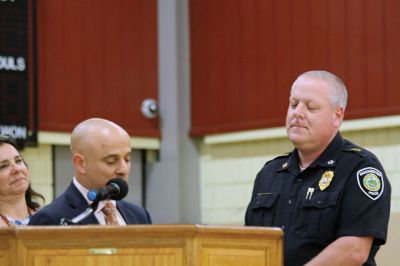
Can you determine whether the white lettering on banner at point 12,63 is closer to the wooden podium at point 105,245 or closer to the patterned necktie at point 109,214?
the patterned necktie at point 109,214

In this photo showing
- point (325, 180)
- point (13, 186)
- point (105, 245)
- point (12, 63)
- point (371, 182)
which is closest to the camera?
point (105, 245)

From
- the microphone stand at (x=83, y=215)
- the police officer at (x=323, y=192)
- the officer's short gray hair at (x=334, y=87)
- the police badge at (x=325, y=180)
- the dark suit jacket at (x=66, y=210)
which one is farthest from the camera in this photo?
the officer's short gray hair at (x=334, y=87)

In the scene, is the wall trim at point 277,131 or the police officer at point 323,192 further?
the wall trim at point 277,131

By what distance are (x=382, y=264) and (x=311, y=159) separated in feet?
13.9

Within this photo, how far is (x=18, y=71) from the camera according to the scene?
30.5ft

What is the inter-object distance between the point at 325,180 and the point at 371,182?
0.22m

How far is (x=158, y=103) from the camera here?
10969 millimetres

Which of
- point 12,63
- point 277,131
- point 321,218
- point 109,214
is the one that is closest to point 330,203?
point 321,218

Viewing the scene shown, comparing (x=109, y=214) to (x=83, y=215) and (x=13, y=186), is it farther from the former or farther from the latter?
(x=13, y=186)

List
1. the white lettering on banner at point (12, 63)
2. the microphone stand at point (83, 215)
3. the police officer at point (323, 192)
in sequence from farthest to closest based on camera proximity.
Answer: the white lettering on banner at point (12, 63) → the police officer at point (323, 192) → the microphone stand at point (83, 215)

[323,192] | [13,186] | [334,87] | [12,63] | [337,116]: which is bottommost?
[13,186]

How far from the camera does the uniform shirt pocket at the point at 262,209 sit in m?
4.85

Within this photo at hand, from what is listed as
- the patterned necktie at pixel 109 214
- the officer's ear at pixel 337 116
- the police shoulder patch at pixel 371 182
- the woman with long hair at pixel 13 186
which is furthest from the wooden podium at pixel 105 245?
the woman with long hair at pixel 13 186

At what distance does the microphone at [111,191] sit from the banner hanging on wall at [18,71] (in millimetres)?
5165
